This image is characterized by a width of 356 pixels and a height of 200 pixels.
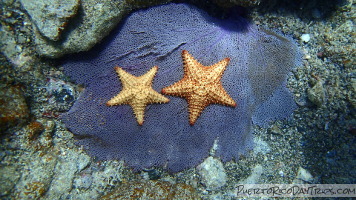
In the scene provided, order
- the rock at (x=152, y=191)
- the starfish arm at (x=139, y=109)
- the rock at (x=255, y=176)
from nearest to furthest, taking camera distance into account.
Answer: the starfish arm at (x=139, y=109) < the rock at (x=152, y=191) < the rock at (x=255, y=176)

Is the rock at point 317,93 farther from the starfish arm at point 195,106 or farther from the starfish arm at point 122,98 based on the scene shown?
the starfish arm at point 122,98

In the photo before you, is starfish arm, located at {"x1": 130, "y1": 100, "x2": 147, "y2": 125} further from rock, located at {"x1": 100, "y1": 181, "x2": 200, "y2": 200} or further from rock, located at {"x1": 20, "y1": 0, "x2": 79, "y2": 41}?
rock, located at {"x1": 20, "y1": 0, "x2": 79, "y2": 41}

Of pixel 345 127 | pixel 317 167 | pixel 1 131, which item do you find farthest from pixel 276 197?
pixel 1 131

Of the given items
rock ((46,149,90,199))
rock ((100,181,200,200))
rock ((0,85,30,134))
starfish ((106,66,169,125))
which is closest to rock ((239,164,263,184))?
rock ((100,181,200,200))

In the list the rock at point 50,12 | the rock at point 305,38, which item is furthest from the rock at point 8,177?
the rock at point 305,38

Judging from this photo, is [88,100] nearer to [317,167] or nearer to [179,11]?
[179,11]

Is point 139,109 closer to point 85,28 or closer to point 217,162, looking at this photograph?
point 85,28

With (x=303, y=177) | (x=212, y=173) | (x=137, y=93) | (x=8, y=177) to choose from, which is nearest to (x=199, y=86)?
(x=137, y=93)
